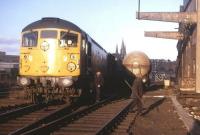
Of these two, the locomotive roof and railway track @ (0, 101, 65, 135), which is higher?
the locomotive roof

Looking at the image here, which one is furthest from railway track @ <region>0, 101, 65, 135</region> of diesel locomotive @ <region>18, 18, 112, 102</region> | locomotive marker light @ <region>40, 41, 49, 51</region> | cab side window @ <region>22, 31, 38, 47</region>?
cab side window @ <region>22, 31, 38, 47</region>

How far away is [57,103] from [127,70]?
14.0 m

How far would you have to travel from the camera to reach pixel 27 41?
57.3 feet

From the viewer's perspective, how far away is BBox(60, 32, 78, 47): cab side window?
672 inches

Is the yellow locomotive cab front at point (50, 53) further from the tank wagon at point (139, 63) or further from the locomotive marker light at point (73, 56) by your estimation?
the tank wagon at point (139, 63)

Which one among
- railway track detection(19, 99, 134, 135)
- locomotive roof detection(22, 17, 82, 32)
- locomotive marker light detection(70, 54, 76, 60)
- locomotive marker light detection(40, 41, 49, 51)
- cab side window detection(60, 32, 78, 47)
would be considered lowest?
railway track detection(19, 99, 134, 135)

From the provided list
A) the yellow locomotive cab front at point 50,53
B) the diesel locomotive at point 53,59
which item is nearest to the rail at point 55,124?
the diesel locomotive at point 53,59

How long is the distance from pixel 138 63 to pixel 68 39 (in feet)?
48.9

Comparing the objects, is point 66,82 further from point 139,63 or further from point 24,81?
point 139,63

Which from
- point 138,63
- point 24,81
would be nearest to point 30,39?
point 24,81

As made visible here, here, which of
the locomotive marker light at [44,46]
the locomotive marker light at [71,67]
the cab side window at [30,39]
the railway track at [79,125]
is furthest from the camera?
the cab side window at [30,39]

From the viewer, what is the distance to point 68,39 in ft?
56.6

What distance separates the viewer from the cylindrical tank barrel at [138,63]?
31.4 m

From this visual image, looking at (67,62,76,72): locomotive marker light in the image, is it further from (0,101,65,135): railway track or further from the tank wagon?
the tank wagon
